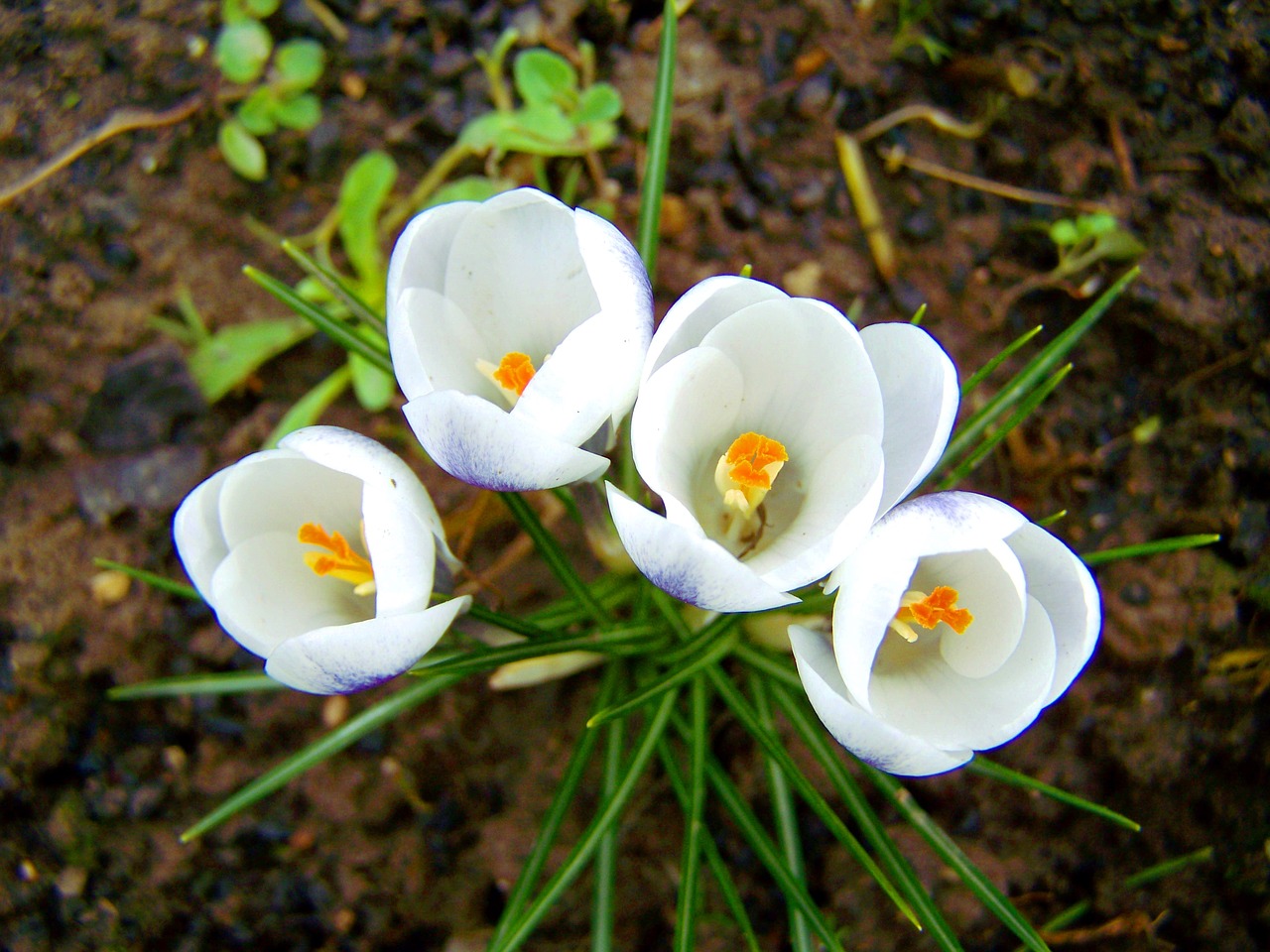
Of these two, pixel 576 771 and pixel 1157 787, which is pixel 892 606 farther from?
pixel 1157 787

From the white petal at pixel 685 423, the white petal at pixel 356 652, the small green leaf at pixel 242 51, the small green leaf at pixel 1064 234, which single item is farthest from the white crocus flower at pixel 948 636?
the small green leaf at pixel 242 51

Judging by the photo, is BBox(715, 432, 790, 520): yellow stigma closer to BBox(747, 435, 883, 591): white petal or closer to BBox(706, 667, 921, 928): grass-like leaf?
BBox(747, 435, 883, 591): white petal

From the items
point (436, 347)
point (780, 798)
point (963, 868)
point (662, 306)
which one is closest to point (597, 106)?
point (662, 306)

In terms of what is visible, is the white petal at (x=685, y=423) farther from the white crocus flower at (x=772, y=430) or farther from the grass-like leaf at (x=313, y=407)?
the grass-like leaf at (x=313, y=407)

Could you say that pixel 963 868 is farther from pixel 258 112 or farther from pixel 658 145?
pixel 258 112

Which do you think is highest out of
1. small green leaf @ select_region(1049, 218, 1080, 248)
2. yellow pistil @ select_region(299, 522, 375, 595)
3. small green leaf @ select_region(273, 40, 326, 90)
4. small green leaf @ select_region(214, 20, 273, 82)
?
small green leaf @ select_region(214, 20, 273, 82)

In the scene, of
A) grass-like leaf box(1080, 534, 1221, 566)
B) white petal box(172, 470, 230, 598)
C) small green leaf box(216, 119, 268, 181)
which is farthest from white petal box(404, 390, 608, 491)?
small green leaf box(216, 119, 268, 181)
